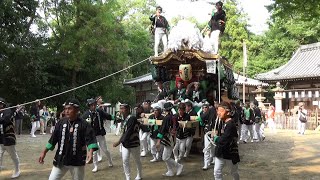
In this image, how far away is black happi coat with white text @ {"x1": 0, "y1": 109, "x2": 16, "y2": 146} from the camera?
8.00 metres

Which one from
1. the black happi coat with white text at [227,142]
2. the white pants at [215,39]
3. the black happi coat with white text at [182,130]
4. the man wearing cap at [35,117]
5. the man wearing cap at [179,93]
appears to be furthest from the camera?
the man wearing cap at [35,117]

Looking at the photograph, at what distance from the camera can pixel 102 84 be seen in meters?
24.9

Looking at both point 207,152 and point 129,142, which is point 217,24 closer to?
point 207,152

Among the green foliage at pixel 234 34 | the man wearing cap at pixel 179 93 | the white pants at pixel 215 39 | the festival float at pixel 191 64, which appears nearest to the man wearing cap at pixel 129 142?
the festival float at pixel 191 64

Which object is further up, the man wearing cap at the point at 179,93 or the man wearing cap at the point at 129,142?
the man wearing cap at the point at 179,93

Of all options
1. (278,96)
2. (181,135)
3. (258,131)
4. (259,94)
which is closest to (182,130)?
(181,135)

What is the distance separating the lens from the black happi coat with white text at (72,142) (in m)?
5.47

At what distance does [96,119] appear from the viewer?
921cm

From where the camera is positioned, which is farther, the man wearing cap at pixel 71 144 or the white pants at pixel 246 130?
the white pants at pixel 246 130

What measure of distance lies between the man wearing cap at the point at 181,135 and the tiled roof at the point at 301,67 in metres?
18.4

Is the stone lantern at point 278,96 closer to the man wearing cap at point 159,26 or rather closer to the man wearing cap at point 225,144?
the man wearing cap at point 159,26

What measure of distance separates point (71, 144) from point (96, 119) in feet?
12.1

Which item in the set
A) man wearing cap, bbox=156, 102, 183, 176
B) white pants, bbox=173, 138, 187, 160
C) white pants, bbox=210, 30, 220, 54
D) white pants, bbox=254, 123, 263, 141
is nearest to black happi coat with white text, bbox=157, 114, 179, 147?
man wearing cap, bbox=156, 102, 183, 176

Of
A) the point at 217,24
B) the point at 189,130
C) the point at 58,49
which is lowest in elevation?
the point at 189,130
